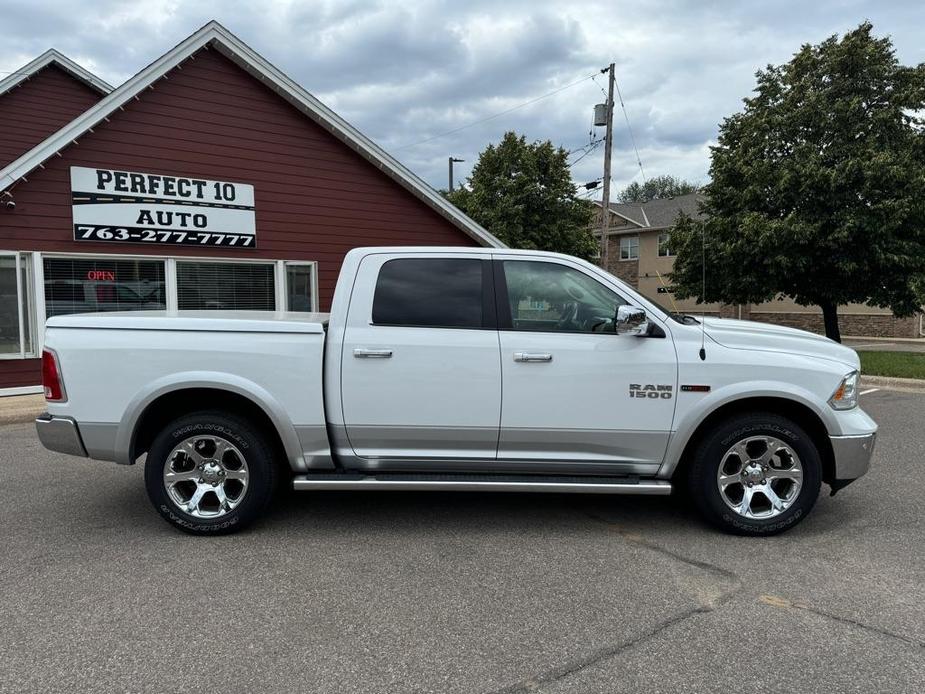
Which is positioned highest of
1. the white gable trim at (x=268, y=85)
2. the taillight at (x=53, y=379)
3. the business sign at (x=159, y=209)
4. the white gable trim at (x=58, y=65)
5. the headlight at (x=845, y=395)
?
the white gable trim at (x=58, y=65)

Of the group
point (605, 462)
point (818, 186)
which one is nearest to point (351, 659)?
point (605, 462)

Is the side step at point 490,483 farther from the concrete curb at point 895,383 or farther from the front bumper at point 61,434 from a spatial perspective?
the concrete curb at point 895,383

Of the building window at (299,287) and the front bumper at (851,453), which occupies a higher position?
the building window at (299,287)

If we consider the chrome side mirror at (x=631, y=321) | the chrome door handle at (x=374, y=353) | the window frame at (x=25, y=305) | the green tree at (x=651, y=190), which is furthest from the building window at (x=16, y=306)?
the green tree at (x=651, y=190)

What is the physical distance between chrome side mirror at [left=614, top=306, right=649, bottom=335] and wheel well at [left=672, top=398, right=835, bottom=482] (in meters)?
0.74

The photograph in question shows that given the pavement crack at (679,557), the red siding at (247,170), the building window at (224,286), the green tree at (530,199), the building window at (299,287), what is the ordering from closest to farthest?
1. the pavement crack at (679,557)
2. the red siding at (247,170)
3. the building window at (224,286)
4. the building window at (299,287)
5. the green tree at (530,199)

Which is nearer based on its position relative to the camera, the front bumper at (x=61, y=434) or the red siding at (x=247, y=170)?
the front bumper at (x=61, y=434)

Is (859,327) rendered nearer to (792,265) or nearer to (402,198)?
(792,265)

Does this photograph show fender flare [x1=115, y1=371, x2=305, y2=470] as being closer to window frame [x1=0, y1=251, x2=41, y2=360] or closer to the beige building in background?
window frame [x1=0, y1=251, x2=41, y2=360]

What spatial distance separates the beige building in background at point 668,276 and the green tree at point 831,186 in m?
9.31

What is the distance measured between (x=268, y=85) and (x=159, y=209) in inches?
121

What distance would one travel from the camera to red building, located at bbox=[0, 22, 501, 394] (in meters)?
10.4

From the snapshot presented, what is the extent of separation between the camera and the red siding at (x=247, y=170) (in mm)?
10508

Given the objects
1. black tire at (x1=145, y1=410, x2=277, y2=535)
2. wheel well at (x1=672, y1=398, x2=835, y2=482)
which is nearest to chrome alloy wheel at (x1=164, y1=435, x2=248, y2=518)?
black tire at (x1=145, y1=410, x2=277, y2=535)
